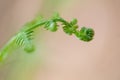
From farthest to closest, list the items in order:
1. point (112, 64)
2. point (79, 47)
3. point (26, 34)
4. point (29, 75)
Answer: point (79, 47)
point (112, 64)
point (29, 75)
point (26, 34)

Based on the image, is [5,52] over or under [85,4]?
under

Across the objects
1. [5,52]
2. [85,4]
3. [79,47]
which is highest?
[85,4]

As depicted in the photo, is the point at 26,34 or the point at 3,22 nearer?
the point at 26,34

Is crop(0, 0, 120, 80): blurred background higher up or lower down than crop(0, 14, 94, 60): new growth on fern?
higher up

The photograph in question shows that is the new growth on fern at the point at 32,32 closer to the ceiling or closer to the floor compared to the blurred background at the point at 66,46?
closer to the floor

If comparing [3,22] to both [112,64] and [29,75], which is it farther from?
[112,64]

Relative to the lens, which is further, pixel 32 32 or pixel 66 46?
pixel 66 46

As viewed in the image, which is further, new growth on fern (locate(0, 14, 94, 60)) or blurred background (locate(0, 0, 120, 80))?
blurred background (locate(0, 0, 120, 80))

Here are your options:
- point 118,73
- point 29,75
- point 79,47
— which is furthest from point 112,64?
point 29,75
